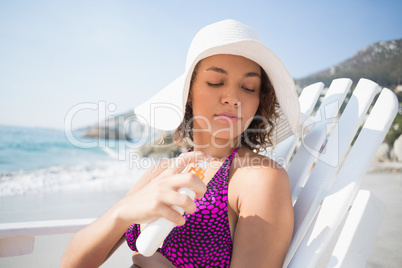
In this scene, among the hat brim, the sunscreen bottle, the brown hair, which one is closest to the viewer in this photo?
the sunscreen bottle

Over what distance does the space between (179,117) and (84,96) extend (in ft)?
98.2

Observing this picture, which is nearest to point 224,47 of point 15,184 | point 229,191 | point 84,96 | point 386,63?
point 229,191

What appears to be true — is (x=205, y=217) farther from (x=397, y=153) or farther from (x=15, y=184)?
(x=397, y=153)

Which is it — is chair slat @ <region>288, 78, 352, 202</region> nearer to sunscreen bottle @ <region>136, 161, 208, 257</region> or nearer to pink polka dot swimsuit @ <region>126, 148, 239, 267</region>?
pink polka dot swimsuit @ <region>126, 148, 239, 267</region>

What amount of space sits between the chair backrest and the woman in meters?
0.11

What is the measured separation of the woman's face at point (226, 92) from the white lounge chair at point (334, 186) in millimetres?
392

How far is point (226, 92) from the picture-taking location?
3.80ft

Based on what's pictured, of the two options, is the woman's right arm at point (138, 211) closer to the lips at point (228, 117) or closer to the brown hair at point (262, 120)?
the lips at point (228, 117)

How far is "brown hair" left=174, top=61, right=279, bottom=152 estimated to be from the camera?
4.34 ft

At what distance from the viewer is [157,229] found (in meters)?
0.64

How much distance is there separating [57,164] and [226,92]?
16.0 metres

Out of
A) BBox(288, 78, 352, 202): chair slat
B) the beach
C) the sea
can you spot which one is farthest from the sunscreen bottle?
the sea

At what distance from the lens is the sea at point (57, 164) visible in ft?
34.2

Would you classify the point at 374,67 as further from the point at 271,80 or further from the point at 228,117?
the point at 228,117
